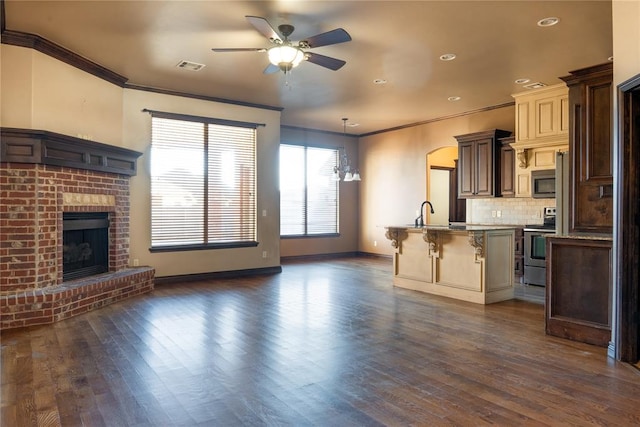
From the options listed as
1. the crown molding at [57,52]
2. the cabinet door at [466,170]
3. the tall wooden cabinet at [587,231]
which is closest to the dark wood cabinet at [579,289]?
the tall wooden cabinet at [587,231]

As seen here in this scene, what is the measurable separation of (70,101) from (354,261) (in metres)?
6.49

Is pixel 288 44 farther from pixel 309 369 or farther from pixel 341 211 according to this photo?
pixel 341 211

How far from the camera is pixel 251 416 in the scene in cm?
249

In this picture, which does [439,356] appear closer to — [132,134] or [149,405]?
[149,405]

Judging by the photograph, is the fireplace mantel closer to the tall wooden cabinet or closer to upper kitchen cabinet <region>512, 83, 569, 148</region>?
the tall wooden cabinet

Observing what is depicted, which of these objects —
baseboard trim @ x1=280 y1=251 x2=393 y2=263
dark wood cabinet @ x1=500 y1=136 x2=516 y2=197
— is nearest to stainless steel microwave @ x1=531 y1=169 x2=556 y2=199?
dark wood cabinet @ x1=500 y1=136 x2=516 y2=197

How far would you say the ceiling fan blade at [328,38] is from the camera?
12.7 feet

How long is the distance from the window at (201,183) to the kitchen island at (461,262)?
305 cm

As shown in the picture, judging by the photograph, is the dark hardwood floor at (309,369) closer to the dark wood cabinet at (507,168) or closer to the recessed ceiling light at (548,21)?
the dark wood cabinet at (507,168)

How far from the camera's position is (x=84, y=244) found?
5.67 metres

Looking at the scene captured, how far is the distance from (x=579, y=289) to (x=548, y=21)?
2.69 m

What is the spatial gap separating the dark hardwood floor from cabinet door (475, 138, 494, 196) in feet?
9.49

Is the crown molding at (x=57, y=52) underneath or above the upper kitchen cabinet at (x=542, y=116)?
above

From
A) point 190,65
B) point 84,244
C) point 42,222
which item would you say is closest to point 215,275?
point 84,244
